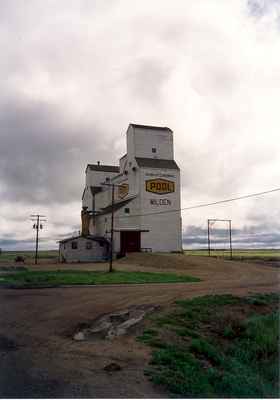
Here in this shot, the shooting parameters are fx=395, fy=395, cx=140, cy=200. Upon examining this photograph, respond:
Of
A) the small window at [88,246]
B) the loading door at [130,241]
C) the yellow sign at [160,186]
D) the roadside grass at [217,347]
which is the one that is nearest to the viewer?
the roadside grass at [217,347]

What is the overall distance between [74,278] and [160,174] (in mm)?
28546

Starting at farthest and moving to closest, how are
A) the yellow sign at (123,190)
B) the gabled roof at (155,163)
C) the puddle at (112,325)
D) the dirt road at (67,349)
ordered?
the yellow sign at (123,190), the gabled roof at (155,163), the puddle at (112,325), the dirt road at (67,349)

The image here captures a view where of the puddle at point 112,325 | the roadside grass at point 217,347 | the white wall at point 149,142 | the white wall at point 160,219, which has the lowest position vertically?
the roadside grass at point 217,347

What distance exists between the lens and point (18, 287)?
77.2 ft

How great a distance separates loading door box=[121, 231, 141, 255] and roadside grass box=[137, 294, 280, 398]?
3288cm

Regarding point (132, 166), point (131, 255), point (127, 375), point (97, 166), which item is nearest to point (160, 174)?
point (132, 166)

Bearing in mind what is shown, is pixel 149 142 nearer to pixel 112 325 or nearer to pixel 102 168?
pixel 102 168

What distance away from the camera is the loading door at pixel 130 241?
51.1 metres

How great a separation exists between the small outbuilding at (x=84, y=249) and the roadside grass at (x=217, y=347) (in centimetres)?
3691

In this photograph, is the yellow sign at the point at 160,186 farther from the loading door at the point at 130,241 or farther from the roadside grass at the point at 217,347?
the roadside grass at the point at 217,347

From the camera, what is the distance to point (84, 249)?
53594mm

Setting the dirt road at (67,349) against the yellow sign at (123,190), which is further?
the yellow sign at (123,190)

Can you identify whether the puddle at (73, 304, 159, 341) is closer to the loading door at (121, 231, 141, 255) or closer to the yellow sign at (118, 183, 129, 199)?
the loading door at (121, 231, 141, 255)

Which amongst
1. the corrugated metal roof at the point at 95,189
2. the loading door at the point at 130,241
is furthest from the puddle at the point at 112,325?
the corrugated metal roof at the point at 95,189
